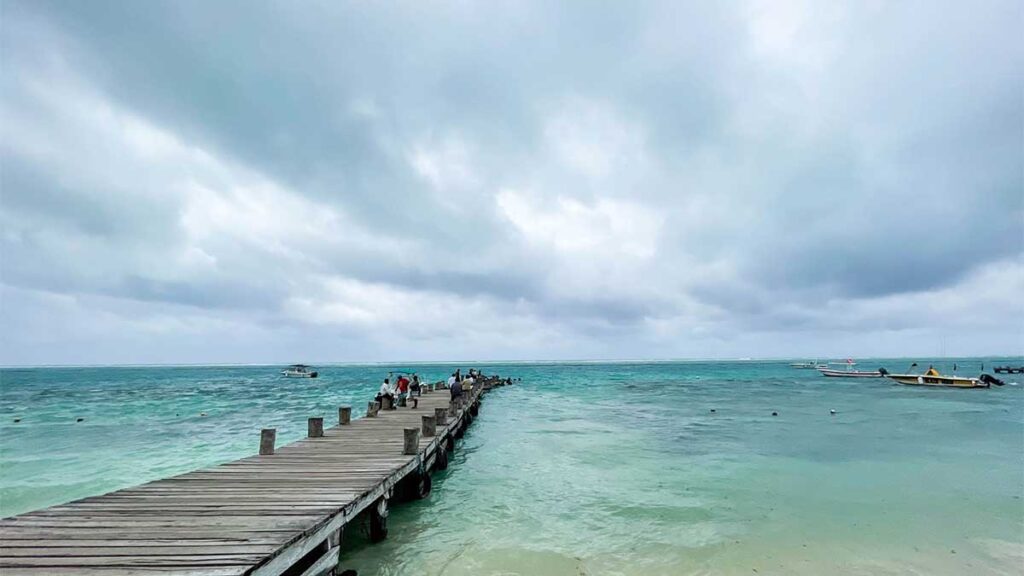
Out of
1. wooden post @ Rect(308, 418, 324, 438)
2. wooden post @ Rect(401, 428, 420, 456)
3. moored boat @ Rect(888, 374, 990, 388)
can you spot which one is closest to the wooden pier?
wooden post @ Rect(401, 428, 420, 456)

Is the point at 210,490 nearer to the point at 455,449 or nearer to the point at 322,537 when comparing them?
the point at 322,537

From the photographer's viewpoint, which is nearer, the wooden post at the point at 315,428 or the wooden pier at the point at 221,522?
the wooden pier at the point at 221,522

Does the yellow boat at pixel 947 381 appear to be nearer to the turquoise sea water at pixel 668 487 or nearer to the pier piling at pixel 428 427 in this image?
the turquoise sea water at pixel 668 487

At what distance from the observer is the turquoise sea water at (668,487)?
26.6ft

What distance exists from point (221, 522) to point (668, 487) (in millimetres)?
10252

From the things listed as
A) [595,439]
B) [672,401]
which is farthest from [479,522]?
[672,401]

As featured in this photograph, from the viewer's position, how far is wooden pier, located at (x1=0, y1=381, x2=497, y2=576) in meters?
4.82

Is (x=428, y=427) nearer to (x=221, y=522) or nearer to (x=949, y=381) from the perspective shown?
(x=221, y=522)

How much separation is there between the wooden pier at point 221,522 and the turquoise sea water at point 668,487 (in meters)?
1.34

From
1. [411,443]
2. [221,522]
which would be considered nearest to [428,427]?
[411,443]

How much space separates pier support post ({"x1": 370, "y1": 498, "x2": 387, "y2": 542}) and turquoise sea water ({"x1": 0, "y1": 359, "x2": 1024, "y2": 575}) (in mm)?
290

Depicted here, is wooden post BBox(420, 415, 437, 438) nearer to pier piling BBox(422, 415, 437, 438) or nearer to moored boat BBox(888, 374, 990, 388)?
pier piling BBox(422, 415, 437, 438)

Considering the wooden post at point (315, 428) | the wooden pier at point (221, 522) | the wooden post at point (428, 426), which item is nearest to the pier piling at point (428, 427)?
the wooden post at point (428, 426)

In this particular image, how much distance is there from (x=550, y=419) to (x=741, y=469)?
13276 mm
